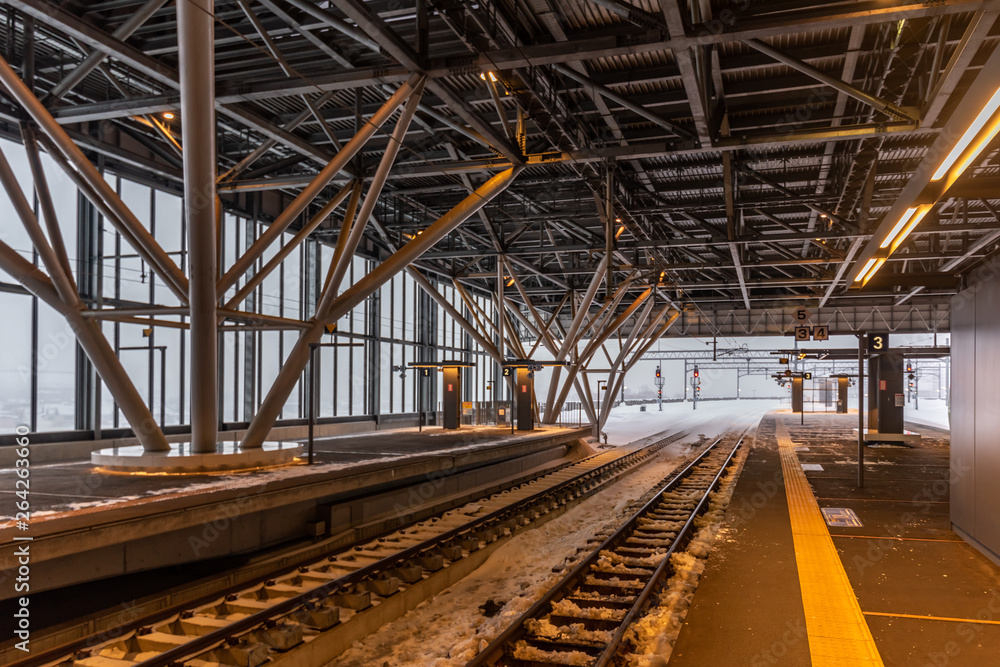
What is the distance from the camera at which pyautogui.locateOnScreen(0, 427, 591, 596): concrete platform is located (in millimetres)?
7977

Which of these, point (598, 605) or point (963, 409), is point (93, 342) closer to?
point (598, 605)

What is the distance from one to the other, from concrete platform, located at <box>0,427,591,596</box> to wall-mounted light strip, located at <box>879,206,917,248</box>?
9.03 m

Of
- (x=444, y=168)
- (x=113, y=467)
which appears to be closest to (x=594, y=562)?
(x=113, y=467)

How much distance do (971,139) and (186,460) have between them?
37.3ft

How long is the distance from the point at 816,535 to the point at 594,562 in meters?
3.49

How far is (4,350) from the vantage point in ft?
51.2

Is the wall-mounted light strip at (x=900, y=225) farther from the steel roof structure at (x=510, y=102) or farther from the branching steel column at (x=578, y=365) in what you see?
the branching steel column at (x=578, y=365)

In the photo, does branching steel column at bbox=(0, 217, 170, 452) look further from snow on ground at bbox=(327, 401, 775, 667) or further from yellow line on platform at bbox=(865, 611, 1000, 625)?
yellow line on platform at bbox=(865, 611, 1000, 625)

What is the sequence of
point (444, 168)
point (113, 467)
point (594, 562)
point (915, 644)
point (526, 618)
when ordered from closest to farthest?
point (915, 644) → point (526, 618) → point (594, 562) → point (113, 467) → point (444, 168)

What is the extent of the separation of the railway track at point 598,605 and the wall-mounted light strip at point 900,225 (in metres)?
5.13

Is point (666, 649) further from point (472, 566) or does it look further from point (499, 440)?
point (499, 440)

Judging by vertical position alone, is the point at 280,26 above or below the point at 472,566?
above

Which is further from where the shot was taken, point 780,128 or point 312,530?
point 780,128

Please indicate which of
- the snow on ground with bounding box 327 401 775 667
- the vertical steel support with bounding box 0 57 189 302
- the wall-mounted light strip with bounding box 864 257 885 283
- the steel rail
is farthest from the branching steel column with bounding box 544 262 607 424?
the vertical steel support with bounding box 0 57 189 302
